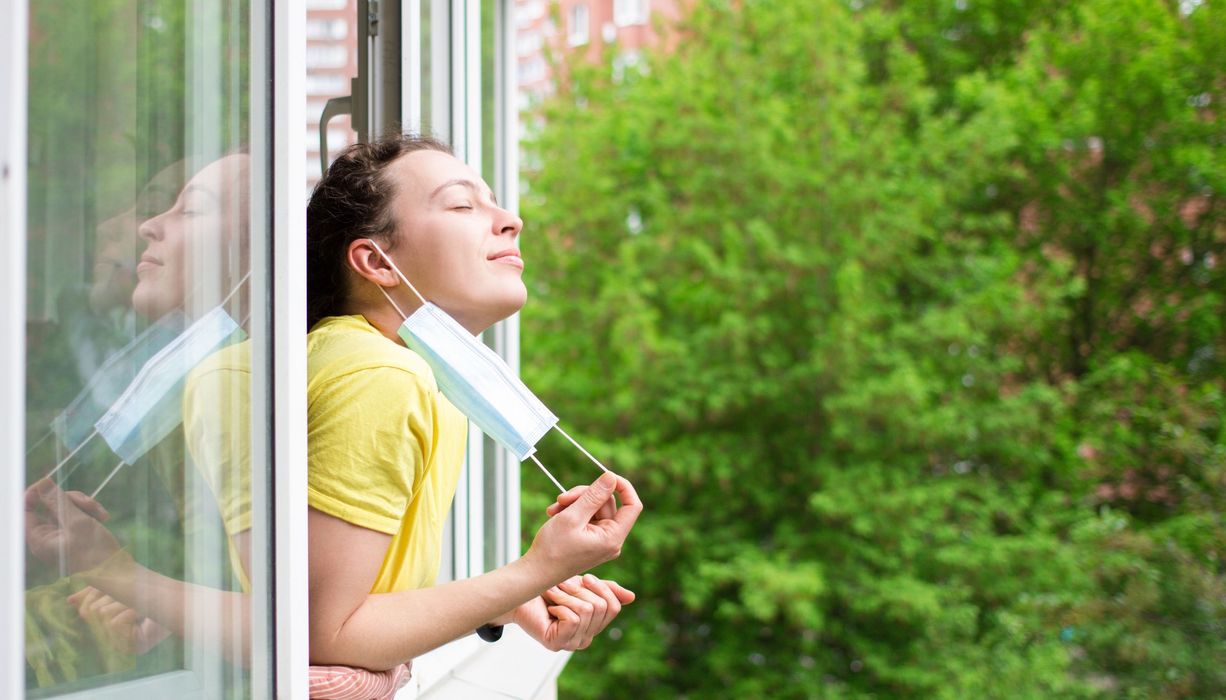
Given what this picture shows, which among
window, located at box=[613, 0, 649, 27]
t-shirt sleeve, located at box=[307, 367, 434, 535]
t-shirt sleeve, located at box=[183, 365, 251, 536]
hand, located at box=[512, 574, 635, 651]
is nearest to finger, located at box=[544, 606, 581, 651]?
hand, located at box=[512, 574, 635, 651]

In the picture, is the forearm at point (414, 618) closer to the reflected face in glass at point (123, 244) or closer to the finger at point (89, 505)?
the finger at point (89, 505)

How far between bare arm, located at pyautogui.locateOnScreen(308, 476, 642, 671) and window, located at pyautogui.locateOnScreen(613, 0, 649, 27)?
63.0 ft

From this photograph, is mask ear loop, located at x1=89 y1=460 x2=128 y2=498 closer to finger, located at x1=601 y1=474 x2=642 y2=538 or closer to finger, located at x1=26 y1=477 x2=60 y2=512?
finger, located at x1=26 y1=477 x2=60 y2=512

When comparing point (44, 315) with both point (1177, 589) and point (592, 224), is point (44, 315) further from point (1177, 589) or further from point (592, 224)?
point (592, 224)

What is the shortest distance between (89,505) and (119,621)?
12 cm

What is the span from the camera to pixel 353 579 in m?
1.11

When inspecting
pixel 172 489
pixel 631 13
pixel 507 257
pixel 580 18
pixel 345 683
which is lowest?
pixel 345 683

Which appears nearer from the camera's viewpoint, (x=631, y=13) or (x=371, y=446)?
(x=371, y=446)

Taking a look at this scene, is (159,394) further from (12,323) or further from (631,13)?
(631,13)

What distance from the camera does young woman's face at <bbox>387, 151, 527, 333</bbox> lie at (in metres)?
1.31

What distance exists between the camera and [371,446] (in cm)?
111

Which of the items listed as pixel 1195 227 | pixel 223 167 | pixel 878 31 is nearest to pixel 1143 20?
pixel 1195 227

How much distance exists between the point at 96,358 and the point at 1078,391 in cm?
830

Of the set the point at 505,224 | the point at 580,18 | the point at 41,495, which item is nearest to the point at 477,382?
the point at 505,224
